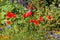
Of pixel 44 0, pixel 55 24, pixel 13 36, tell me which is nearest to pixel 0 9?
pixel 44 0

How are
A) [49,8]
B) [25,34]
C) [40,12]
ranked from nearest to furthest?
1. [25,34]
2. [40,12]
3. [49,8]

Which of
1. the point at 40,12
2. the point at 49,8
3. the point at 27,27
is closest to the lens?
the point at 27,27

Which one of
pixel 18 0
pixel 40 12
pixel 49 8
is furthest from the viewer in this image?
pixel 18 0

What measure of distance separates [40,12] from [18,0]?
1.22 metres

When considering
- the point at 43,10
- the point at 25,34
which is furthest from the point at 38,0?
the point at 25,34

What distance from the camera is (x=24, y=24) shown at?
607 cm

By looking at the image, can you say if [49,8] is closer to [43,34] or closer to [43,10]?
[43,10]

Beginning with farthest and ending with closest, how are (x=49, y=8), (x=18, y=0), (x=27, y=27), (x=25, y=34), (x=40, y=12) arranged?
1. (x=18, y=0)
2. (x=49, y=8)
3. (x=40, y=12)
4. (x=27, y=27)
5. (x=25, y=34)

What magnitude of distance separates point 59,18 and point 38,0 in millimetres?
732

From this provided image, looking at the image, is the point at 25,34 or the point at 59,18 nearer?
the point at 25,34

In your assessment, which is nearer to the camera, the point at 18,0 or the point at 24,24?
the point at 24,24

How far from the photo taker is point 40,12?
667 cm

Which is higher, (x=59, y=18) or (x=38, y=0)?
(x=38, y=0)

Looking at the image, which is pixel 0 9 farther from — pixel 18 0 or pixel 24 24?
pixel 24 24
